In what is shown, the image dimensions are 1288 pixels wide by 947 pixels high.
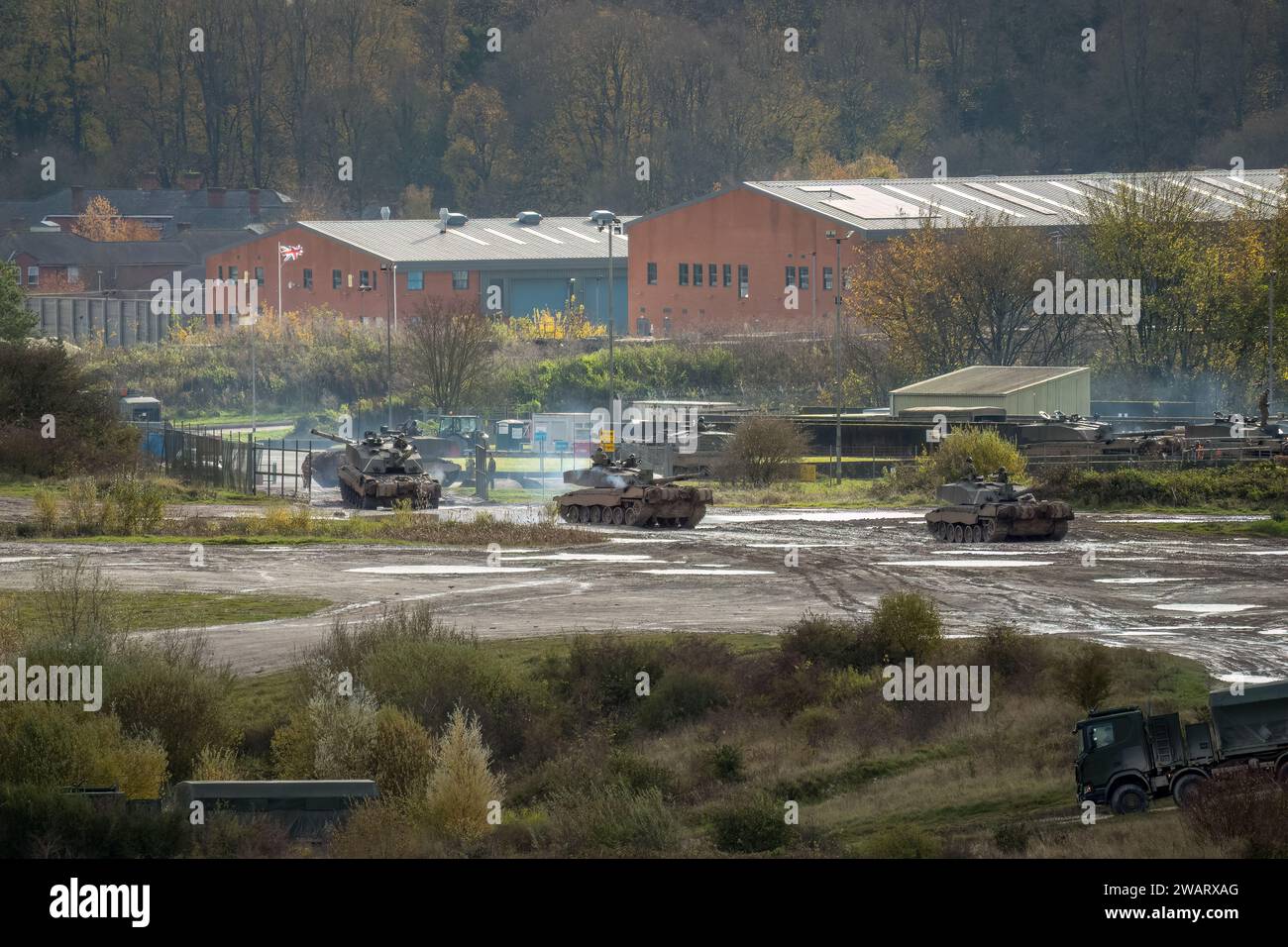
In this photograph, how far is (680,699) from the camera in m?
28.1

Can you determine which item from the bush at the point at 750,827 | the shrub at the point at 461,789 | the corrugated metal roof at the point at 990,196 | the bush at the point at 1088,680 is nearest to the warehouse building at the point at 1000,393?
the corrugated metal roof at the point at 990,196

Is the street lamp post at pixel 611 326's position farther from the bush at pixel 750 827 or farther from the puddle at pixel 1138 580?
the bush at pixel 750 827

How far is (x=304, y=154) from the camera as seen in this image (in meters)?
149

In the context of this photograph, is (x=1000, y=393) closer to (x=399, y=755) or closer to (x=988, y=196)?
(x=988, y=196)

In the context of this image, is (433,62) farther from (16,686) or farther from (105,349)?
(16,686)

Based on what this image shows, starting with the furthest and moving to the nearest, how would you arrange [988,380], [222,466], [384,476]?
1. [988,380]
2. [222,466]
3. [384,476]

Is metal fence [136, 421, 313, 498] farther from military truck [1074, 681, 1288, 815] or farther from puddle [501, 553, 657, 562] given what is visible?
military truck [1074, 681, 1288, 815]

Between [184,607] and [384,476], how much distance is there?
812 inches

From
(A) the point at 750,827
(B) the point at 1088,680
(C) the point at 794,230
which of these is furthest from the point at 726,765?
(C) the point at 794,230

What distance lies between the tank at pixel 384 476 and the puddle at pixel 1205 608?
25208 mm

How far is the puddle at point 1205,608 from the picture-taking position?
34.2 meters
